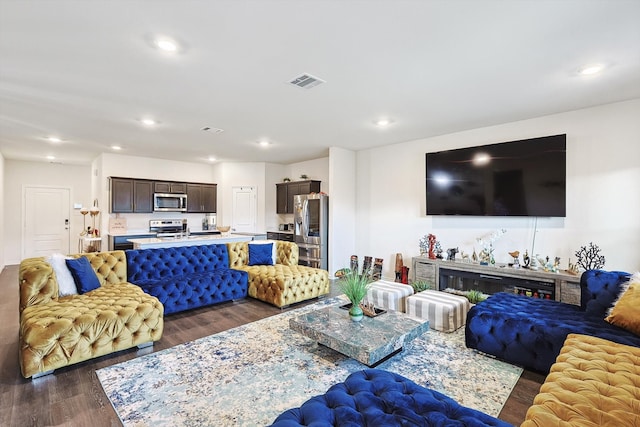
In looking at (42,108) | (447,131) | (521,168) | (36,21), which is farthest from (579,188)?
(42,108)

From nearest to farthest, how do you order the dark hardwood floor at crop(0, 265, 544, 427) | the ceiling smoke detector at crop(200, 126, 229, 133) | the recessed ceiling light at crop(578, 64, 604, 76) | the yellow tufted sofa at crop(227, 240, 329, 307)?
the dark hardwood floor at crop(0, 265, 544, 427) → the recessed ceiling light at crop(578, 64, 604, 76) → the yellow tufted sofa at crop(227, 240, 329, 307) → the ceiling smoke detector at crop(200, 126, 229, 133)

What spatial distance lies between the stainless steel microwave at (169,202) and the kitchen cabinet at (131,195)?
0.41 ft

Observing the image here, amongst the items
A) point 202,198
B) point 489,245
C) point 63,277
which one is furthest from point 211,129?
point 489,245

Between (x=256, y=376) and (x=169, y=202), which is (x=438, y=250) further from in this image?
(x=169, y=202)

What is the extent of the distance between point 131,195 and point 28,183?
3510 millimetres

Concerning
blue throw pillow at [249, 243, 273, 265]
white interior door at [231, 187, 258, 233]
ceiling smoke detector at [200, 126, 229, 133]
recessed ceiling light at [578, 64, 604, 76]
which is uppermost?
ceiling smoke detector at [200, 126, 229, 133]

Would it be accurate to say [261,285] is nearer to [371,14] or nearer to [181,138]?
[181,138]

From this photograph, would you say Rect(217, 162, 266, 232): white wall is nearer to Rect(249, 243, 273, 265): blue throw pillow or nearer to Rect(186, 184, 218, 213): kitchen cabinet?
Rect(186, 184, 218, 213): kitchen cabinet

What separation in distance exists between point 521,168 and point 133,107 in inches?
212

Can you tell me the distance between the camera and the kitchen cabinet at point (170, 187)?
283 inches

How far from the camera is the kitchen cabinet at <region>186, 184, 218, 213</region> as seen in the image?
7738 mm

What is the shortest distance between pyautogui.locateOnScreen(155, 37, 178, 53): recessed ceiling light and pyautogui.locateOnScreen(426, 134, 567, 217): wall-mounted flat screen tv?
4.19 meters

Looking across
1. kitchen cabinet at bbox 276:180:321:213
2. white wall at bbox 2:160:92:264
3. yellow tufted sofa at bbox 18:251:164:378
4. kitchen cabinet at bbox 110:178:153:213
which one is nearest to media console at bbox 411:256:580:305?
kitchen cabinet at bbox 276:180:321:213

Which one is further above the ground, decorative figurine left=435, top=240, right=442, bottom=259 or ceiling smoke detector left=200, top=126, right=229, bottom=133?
ceiling smoke detector left=200, top=126, right=229, bottom=133
